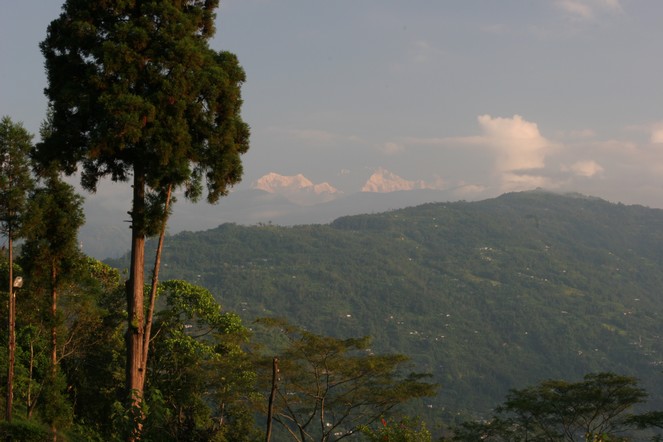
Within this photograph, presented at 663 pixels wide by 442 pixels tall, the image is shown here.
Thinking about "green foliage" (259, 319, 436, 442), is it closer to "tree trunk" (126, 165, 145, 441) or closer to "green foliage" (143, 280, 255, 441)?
"green foliage" (143, 280, 255, 441)

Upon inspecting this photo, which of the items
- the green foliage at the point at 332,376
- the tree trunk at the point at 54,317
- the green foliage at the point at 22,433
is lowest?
the green foliage at the point at 332,376

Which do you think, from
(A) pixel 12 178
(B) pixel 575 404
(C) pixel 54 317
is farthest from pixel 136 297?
(B) pixel 575 404

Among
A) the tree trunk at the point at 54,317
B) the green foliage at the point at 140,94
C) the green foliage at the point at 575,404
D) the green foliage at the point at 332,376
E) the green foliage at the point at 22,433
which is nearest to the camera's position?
the green foliage at the point at 140,94

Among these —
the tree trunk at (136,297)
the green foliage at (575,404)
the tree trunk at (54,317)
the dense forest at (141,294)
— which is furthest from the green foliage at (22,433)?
the green foliage at (575,404)

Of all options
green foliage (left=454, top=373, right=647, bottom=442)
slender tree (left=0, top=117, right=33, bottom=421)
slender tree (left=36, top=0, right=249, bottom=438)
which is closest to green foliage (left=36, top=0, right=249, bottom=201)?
slender tree (left=36, top=0, right=249, bottom=438)

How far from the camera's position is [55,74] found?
531 inches

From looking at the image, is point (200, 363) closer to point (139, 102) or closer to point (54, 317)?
point (54, 317)

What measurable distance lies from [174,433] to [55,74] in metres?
8.88

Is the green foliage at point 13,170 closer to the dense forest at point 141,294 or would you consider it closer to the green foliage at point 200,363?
the dense forest at point 141,294

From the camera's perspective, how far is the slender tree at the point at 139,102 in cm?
1259

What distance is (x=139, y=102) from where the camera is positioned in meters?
12.4

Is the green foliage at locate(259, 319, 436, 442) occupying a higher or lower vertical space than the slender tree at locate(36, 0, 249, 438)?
lower

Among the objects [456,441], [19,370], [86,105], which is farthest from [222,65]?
[456,441]

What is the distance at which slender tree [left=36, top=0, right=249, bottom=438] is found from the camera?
496 inches
